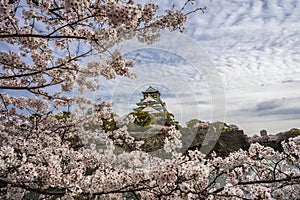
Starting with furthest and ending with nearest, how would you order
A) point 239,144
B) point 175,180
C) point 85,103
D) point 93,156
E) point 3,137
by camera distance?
1. point 239,144
2. point 85,103
3. point 3,137
4. point 93,156
5. point 175,180

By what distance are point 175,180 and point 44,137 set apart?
3.78 meters

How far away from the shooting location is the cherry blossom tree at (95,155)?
8.68 ft

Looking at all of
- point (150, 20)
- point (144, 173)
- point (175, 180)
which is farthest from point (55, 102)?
point (175, 180)

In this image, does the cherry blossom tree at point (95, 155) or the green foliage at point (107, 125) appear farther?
the green foliage at point (107, 125)

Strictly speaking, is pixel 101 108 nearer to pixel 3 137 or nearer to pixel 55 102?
pixel 55 102

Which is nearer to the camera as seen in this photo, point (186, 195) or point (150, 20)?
point (186, 195)

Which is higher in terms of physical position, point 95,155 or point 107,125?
point 107,125

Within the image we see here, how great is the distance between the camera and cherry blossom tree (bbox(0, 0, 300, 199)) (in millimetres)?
2646

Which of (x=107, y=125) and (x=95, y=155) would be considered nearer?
(x=95, y=155)

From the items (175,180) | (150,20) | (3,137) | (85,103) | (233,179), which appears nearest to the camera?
(175,180)

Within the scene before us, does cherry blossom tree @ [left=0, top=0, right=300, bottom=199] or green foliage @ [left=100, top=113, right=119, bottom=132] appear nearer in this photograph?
cherry blossom tree @ [left=0, top=0, right=300, bottom=199]

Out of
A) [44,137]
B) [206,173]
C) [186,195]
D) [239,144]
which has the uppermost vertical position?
[239,144]

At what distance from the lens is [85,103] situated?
6543 millimetres

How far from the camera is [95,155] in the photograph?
5215 millimetres
